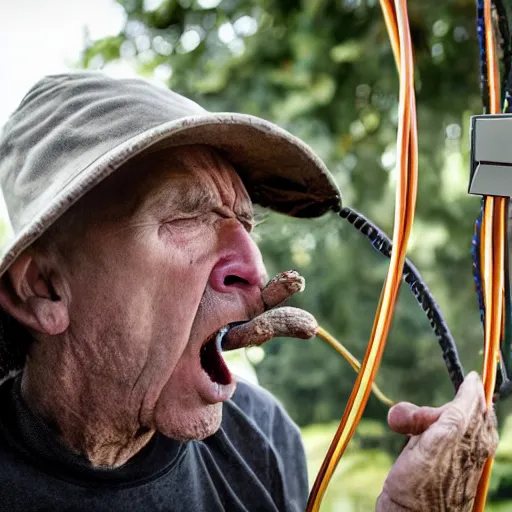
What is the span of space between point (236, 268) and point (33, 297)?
0.83 ft

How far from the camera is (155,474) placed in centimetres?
90

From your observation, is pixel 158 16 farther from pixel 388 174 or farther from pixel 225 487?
pixel 225 487

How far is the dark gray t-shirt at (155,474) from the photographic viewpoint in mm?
849

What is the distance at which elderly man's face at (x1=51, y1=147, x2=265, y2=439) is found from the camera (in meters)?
0.81

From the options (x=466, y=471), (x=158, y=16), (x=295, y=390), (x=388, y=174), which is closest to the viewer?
(x=466, y=471)

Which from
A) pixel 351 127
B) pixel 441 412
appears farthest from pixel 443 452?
pixel 351 127

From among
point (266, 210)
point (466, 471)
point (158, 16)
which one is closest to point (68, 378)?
point (266, 210)

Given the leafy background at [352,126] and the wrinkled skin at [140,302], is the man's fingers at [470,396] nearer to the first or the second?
the wrinkled skin at [140,302]

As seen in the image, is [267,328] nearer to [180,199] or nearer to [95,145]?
[180,199]

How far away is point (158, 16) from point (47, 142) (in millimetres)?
959

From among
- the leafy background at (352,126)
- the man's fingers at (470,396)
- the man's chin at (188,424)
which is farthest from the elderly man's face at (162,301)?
the leafy background at (352,126)

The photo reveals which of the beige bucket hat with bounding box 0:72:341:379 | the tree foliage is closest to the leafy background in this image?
the tree foliage

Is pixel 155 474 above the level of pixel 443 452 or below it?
below

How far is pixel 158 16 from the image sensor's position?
167 centimetres
